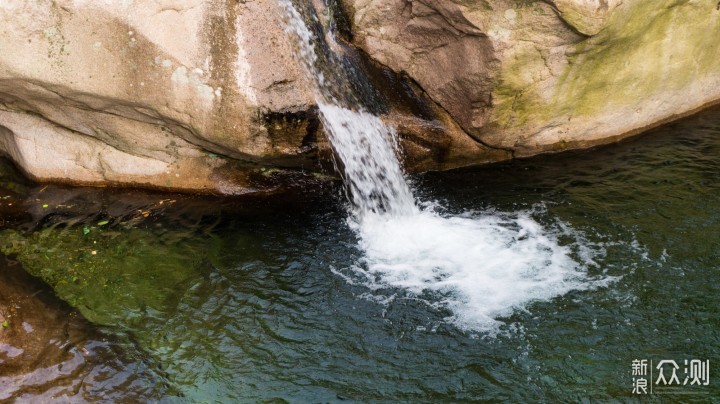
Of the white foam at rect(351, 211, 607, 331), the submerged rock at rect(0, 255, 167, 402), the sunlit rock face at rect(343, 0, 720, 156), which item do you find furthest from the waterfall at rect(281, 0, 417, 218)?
the submerged rock at rect(0, 255, 167, 402)

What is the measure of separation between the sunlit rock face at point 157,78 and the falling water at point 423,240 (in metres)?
0.48

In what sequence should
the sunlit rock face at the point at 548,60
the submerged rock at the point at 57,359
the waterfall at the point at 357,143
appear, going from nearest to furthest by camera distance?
the submerged rock at the point at 57,359 < the sunlit rock face at the point at 548,60 < the waterfall at the point at 357,143

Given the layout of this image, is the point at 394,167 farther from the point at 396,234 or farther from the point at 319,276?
the point at 319,276

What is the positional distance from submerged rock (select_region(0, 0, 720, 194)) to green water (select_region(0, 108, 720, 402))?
1.45ft

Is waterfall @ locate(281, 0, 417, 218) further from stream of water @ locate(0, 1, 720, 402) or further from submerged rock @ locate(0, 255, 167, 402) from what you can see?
submerged rock @ locate(0, 255, 167, 402)

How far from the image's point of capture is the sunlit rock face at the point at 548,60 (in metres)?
7.56

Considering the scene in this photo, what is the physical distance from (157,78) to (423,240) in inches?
149

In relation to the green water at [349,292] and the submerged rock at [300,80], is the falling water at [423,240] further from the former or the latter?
the submerged rock at [300,80]

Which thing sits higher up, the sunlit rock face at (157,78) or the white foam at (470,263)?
the sunlit rock face at (157,78)

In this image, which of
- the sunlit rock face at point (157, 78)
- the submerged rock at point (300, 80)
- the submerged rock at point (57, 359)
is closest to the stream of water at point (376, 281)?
the submerged rock at point (57, 359)

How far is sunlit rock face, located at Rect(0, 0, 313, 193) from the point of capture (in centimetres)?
731

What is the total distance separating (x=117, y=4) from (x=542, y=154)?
600cm

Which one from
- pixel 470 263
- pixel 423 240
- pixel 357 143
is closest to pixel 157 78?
pixel 357 143

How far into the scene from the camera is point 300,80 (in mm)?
7727
